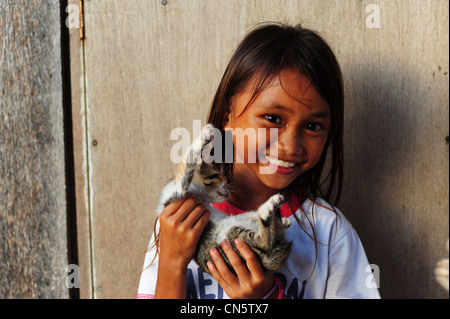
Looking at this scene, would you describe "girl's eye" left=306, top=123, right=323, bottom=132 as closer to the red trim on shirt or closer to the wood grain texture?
the red trim on shirt

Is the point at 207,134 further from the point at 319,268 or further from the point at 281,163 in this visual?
the point at 319,268

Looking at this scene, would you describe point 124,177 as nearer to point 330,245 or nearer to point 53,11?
point 53,11

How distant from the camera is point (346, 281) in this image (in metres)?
1.12

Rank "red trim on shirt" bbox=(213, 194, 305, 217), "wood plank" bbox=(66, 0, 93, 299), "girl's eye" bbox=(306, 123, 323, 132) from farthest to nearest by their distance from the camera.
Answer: "wood plank" bbox=(66, 0, 93, 299) → "red trim on shirt" bbox=(213, 194, 305, 217) → "girl's eye" bbox=(306, 123, 323, 132)

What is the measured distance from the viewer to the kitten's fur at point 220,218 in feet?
3.16

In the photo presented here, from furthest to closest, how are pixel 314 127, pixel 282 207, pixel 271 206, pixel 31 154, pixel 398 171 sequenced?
1. pixel 31 154
2. pixel 398 171
3. pixel 282 207
4. pixel 314 127
5. pixel 271 206

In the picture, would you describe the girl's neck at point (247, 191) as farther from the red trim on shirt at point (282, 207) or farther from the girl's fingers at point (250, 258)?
the girl's fingers at point (250, 258)

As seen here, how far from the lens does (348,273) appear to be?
1120mm

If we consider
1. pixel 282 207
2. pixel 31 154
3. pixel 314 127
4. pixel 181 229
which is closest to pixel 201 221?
pixel 181 229

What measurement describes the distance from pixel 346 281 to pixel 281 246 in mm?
274

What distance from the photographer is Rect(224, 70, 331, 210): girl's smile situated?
1.01m

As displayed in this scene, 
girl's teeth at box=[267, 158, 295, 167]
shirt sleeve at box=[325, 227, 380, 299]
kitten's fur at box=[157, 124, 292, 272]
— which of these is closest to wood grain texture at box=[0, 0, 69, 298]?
kitten's fur at box=[157, 124, 292, 272]

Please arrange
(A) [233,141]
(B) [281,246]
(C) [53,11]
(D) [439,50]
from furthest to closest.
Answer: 1. (C) [53,11]
2. (D) [439,50]
3. (A) [233,141]
4. (B) [281,246]

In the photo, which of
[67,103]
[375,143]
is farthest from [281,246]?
[67,103]
